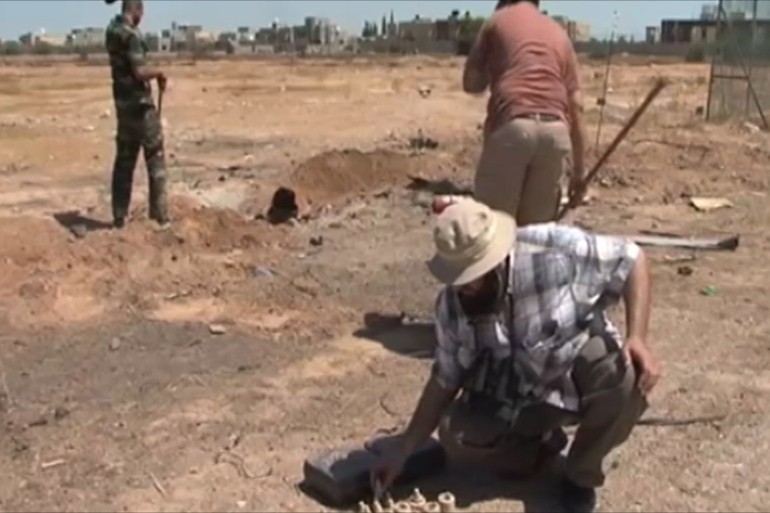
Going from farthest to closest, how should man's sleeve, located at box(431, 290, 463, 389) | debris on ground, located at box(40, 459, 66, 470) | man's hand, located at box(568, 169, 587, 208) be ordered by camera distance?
man's hand, located at box(568, 169, 587, 208), debris on ground, located at box(40, 459, 66, 470), man's sleeve, located at box(431, 290, 463, 389)

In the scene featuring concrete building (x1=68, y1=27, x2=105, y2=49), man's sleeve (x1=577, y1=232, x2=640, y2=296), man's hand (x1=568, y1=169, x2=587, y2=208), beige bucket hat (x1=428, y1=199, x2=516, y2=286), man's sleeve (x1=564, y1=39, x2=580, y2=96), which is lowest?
concrete building (x1=68, y1=27, x2=105, y2=49)

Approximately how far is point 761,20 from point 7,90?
59.1 feet

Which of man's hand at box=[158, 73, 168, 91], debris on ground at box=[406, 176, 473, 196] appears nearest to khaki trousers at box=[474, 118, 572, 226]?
man's hand at box=[158, 73, 168, 91]

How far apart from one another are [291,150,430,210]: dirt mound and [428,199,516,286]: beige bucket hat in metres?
7.30

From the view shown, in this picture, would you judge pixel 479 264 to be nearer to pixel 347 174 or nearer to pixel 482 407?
pixel 482 407

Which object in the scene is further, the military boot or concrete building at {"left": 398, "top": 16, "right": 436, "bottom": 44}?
concrete building at {"left": 398, "top": 16, "right": 436, "bottom": 44}

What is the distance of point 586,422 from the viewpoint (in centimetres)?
417

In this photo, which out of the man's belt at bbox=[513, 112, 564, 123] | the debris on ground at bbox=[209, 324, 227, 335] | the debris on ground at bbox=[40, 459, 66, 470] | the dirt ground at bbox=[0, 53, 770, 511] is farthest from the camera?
the debris on ground at bbox=[209, 324, 227, 335]

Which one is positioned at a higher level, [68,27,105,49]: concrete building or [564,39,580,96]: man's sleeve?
[564,39,580,96]: man's sleeve

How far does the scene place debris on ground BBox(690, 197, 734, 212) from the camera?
10773mm

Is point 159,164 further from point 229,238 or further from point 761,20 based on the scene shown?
point 761,20

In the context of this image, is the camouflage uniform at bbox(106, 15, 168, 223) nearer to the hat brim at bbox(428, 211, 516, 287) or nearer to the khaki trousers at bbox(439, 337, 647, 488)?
the khaki trousers at bbox(439, 337, 647, 488)

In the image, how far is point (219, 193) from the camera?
38.1ft

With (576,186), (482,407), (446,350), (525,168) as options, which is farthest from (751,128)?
(446,350)
